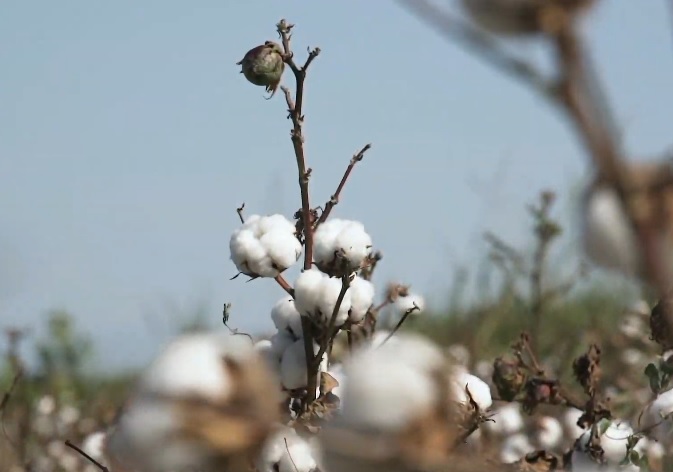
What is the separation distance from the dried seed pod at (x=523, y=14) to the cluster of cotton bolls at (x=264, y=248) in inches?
39.0

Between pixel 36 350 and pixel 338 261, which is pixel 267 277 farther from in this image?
pixel 36 350

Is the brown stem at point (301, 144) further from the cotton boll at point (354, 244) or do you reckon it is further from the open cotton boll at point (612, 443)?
the open cotton boll at point (612, 443)

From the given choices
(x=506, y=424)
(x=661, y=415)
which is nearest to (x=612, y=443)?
(x=661, y=415)

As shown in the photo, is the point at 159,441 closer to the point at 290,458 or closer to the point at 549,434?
the point at 290,458

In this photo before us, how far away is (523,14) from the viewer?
1.67 feet

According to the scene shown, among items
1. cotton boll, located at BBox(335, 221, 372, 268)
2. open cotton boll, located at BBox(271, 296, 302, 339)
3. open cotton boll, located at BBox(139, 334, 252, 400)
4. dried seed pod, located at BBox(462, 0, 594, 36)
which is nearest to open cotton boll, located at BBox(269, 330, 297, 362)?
open cotton boll, located at BBox(271, 296, 302, 339)

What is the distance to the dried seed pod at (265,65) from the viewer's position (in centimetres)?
168

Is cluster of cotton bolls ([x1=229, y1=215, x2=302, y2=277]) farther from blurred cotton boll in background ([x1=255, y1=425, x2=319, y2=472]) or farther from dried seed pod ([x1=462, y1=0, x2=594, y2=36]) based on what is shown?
dried seed pod ([x1=462, y1=0, x2=594, y2=36])

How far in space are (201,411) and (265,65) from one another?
44.9 inches

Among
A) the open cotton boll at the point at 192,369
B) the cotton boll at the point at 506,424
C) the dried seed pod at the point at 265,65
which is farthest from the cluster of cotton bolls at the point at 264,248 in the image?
the cotton boll at the point at 506,424

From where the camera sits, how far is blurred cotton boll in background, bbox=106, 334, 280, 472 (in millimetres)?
579

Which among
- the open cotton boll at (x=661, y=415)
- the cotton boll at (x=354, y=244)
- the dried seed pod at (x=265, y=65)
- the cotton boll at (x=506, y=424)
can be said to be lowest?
the open cotton boll at (x=661, y=415)

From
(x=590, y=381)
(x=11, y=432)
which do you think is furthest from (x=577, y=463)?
(x=11, y=432)

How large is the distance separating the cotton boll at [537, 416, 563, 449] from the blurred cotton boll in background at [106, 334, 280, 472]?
83.4 inches
